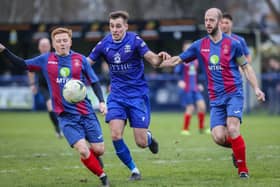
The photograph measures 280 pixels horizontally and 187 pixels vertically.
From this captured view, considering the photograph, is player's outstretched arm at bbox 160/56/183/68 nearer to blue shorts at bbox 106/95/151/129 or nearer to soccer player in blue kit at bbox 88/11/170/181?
soccer player in blue kit at bbox 88/11/170/181

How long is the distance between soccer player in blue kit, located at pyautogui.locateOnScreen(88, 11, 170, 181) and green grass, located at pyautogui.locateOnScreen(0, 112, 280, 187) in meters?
0.69

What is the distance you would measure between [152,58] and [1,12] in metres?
26.7

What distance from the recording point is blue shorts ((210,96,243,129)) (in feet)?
32.3

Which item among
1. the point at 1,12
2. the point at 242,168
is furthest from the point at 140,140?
the point at 1,12

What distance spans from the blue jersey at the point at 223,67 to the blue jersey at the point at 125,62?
0.89 meters

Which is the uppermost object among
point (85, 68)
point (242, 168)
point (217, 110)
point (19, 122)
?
point (85, 68)

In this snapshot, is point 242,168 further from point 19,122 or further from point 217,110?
point 19,122

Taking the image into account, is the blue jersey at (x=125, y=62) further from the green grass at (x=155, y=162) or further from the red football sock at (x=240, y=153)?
the red football sock at (x=240, y=153)

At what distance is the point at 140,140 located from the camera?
10.2 m

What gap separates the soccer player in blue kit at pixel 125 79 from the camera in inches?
394

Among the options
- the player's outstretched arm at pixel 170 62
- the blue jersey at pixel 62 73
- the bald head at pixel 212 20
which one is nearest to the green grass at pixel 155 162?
the blue jersey at pixel 62 73

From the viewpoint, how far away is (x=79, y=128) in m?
9.28

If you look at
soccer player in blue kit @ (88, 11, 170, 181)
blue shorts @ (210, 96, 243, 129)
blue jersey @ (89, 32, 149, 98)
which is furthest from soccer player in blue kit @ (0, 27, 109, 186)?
blue shorts @ (210, 96, 243, 129)

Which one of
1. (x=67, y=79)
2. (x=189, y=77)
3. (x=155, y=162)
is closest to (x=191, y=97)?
(x=189, y=77)
